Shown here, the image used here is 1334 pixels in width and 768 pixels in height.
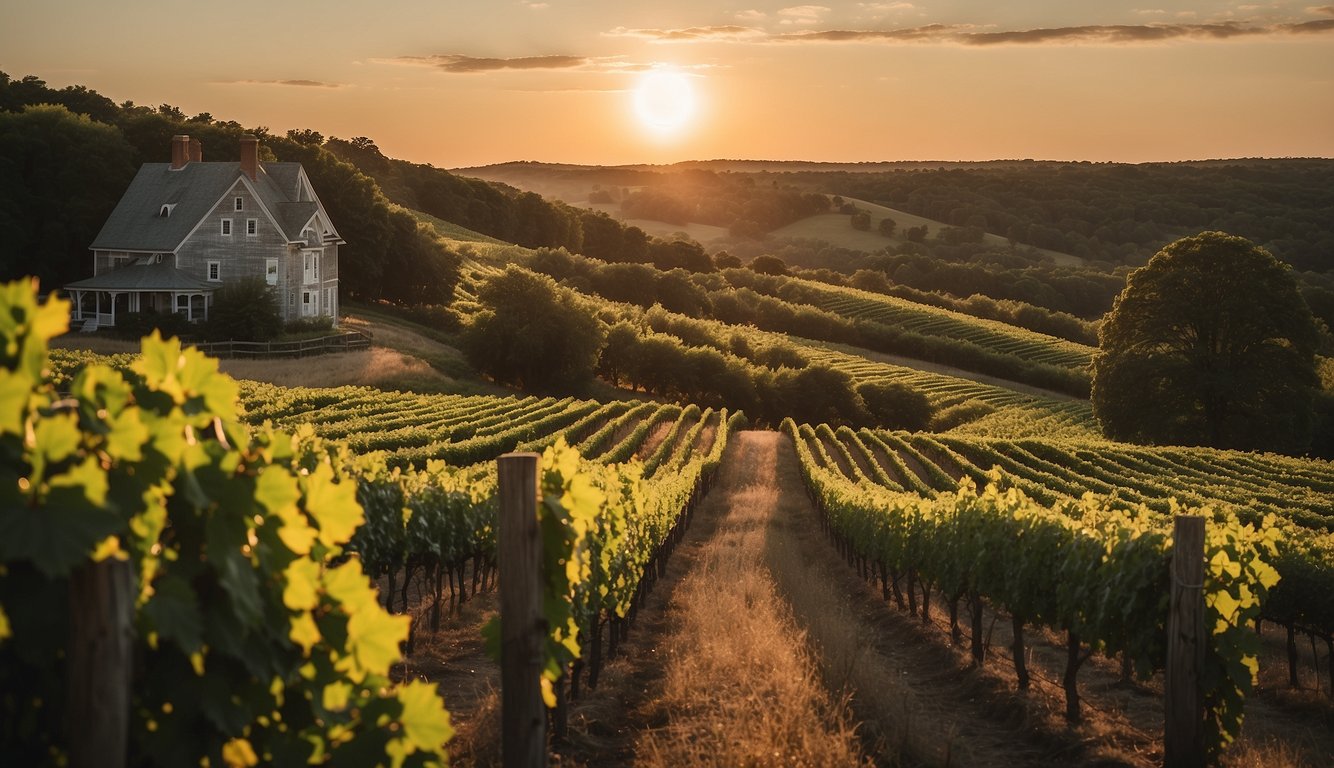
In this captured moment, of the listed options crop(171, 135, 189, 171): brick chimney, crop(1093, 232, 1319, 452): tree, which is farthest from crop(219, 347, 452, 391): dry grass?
crop(1093, 232, 1319, 452): tree

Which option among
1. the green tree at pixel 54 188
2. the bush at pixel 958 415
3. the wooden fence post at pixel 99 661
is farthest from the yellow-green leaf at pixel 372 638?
the bush at pixel 958 415

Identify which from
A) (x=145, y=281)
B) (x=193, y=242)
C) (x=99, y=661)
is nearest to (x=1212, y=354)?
(x=193, y=242)

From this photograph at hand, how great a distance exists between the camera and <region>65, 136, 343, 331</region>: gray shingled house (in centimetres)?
5459

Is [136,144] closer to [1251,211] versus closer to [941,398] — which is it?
[941,398]

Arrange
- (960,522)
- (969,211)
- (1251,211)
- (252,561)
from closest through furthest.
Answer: (252,561)
(960,522)
(1251,211)
(969,211)

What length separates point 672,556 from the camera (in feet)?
77.3

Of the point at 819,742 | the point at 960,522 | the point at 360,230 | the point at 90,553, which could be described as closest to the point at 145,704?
the point at 90,553

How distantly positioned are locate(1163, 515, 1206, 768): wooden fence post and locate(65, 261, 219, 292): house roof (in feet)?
176

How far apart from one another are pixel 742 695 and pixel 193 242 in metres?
53.6

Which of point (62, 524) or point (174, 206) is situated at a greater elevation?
point (174, 206)

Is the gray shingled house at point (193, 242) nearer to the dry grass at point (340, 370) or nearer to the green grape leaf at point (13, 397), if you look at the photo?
the dry grass at point (340, 370)

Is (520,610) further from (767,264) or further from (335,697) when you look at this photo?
(767,264)

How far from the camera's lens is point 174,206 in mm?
56875

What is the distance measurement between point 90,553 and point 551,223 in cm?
13401
